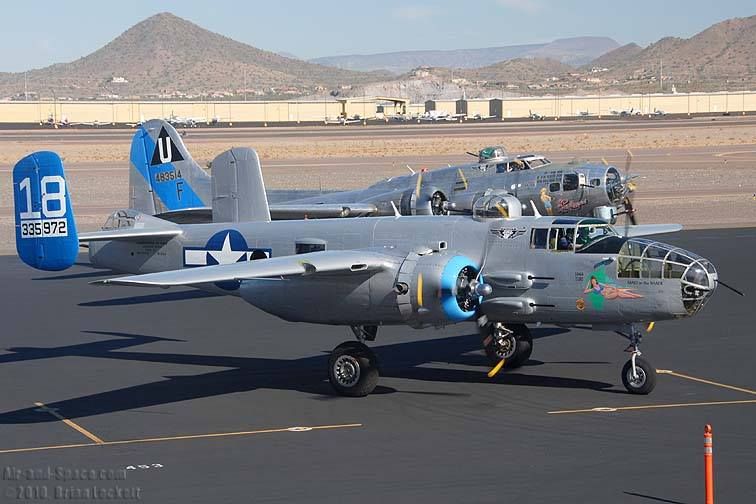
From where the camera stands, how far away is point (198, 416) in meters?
20.1

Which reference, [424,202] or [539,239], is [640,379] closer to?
[539,239]

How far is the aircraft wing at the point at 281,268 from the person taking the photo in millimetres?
19734

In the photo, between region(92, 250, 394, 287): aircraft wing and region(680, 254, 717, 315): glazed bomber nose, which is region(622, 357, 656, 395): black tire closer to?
region(680, 254, 717, 315): glazed bomber nose

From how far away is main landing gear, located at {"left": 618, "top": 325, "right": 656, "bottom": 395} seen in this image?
68.8 feet

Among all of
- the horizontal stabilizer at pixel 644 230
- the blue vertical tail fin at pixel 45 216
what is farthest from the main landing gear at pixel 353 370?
the horizontal stabilizer at pixel 644 230

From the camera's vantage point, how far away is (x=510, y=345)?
23.2 m

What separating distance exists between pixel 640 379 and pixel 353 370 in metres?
5.24

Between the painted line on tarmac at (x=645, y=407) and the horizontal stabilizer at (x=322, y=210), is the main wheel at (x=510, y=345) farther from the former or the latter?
the horizontal stabilizer at (x=322, y=210)

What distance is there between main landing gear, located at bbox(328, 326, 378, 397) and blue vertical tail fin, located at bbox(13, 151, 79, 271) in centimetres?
540

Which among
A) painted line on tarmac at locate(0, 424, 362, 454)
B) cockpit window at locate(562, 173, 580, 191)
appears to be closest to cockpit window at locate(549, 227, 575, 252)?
painted line on tarmac at locate(0, 424, 362, 454)

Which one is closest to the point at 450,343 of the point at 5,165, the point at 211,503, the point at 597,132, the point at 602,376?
the point at 602,376

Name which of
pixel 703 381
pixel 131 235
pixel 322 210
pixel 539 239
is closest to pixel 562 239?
pixel 539 239

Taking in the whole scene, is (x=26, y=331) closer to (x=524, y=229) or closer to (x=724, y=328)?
(x=524, y=229)

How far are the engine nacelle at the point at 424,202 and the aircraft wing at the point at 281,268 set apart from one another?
17317 mm
